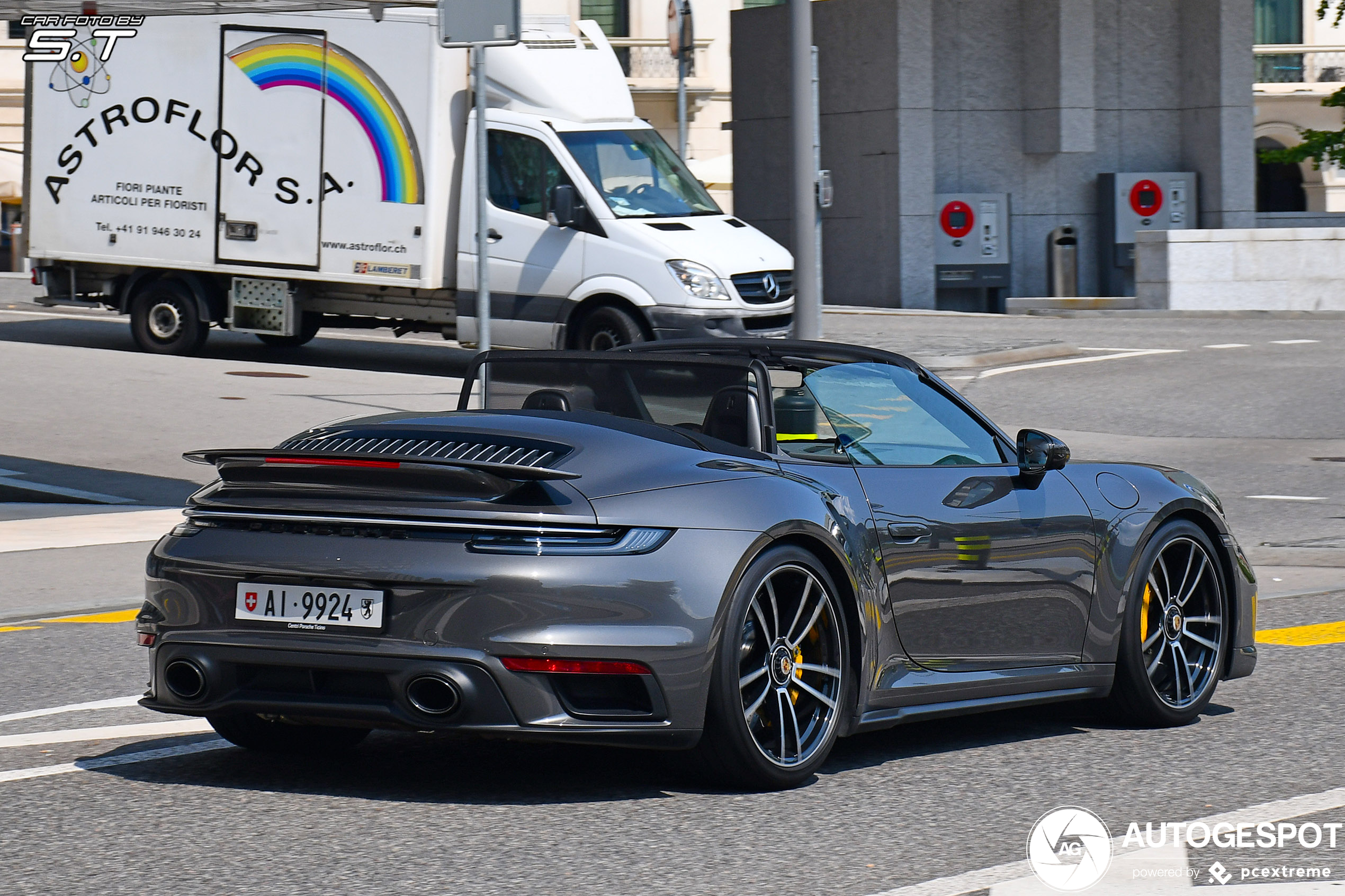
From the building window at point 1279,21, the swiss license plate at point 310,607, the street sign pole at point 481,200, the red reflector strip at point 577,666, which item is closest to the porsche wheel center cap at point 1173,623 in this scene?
the red reflector strip at point 577,666

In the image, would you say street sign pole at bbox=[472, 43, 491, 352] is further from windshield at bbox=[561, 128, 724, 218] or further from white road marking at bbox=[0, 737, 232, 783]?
windshield at bbox=[561, 128, 724, 218]

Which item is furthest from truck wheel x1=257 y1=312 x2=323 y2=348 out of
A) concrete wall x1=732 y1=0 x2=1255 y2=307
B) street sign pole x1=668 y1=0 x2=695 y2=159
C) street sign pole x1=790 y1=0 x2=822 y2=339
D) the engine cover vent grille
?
the engine cover vent grille

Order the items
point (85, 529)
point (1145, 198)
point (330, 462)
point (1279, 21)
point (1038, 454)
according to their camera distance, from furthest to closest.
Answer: point (1279, 21) < point (1145, 198) < point (85, 529) < point (1038, 454) < point (330, 462)

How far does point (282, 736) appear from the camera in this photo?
19.0 ft

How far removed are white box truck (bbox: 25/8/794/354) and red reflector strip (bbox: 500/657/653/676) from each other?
42.9ft

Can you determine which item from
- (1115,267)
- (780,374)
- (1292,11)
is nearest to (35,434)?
(780,374)

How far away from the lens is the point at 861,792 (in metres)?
5.38

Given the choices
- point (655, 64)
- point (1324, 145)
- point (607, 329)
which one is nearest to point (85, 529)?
point (607, 329)

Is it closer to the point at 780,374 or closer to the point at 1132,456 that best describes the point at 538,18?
the point at 1132,456

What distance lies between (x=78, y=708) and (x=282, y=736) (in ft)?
4.05

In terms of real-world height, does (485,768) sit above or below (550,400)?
below

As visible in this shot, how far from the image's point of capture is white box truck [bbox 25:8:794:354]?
18594 millimetres

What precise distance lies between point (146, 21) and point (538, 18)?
4193 mm

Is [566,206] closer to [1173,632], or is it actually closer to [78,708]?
[78,708]
